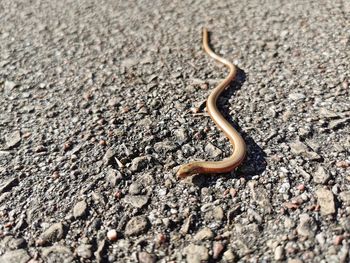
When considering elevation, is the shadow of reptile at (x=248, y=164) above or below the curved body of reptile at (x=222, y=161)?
below

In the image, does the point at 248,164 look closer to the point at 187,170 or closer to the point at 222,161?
the point at 222,161

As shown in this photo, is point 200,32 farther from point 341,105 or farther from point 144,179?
point 144,179

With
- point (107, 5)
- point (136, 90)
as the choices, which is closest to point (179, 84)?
point (136, 90)

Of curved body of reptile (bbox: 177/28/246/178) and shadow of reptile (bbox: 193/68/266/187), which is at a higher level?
curved body of reptile (bbox: 177/28/246/178)

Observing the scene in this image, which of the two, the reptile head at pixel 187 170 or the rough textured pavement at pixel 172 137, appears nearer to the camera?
the rough textured pavement at pixel 172 137

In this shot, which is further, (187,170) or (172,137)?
(172,137)

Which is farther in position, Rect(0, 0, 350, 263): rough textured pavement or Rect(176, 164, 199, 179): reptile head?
Rect(176, 164, 199, 179): reptile head

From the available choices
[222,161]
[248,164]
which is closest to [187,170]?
[222,161]

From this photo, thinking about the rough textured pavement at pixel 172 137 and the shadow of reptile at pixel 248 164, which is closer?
the rough textured pavement at pixel 172 137
